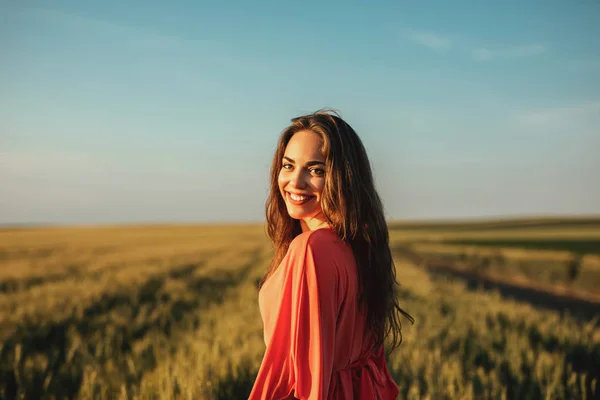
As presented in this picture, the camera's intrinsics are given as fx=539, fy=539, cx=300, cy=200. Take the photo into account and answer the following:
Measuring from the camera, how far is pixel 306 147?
6.86 ft

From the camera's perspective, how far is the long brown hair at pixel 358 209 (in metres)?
2.01

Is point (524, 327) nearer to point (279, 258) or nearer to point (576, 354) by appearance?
point (576, 354)

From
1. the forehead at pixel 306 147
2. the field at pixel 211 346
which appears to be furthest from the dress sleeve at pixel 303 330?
the field at pixel 211 346

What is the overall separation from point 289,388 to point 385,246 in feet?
2.22

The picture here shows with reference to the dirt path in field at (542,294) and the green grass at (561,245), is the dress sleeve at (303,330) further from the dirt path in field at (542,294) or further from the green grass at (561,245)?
the green grass at (561,245)

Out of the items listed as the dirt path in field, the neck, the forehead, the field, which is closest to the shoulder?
the neck

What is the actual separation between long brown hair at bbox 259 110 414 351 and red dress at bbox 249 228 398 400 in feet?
0.25

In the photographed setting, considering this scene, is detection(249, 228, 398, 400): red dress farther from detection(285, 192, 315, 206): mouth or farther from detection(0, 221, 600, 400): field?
detection(0, 221, 600, 400): field

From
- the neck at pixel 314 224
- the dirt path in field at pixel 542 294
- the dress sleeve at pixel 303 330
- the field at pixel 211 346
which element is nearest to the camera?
the dress sleeve at pixel 303 330

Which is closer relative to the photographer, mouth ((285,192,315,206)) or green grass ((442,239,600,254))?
mouth ((285,192,315,206))

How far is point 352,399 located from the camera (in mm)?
2023

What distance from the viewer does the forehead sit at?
6.84 feet

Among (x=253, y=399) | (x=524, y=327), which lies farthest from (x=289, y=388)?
(x=524, y=327)

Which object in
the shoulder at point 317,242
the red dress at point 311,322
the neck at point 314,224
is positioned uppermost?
the neck at point 314,224
